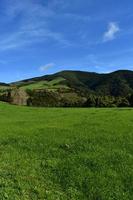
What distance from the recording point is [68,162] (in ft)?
55.0

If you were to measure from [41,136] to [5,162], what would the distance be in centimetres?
458

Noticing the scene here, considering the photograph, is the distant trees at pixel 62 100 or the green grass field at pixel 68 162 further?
the distant trees at pixel 62 100

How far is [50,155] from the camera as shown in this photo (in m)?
17.7

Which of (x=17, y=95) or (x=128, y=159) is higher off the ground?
(x=17, y=95)

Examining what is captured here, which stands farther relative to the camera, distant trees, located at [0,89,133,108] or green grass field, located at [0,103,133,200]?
distant trees, located at [0,89,133,108]

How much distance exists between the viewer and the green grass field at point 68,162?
14273 millimetres

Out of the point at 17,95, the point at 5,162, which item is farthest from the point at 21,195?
the point at 17,95

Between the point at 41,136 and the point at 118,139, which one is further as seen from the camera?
the point at 41,136

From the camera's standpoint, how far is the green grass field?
1427cm

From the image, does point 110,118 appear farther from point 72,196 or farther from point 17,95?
point 17,95

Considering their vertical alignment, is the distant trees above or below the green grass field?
above

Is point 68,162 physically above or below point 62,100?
below

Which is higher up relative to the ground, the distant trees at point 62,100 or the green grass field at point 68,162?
the distant trees at point 62,100

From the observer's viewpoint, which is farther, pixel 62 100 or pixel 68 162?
pixel 62 100
